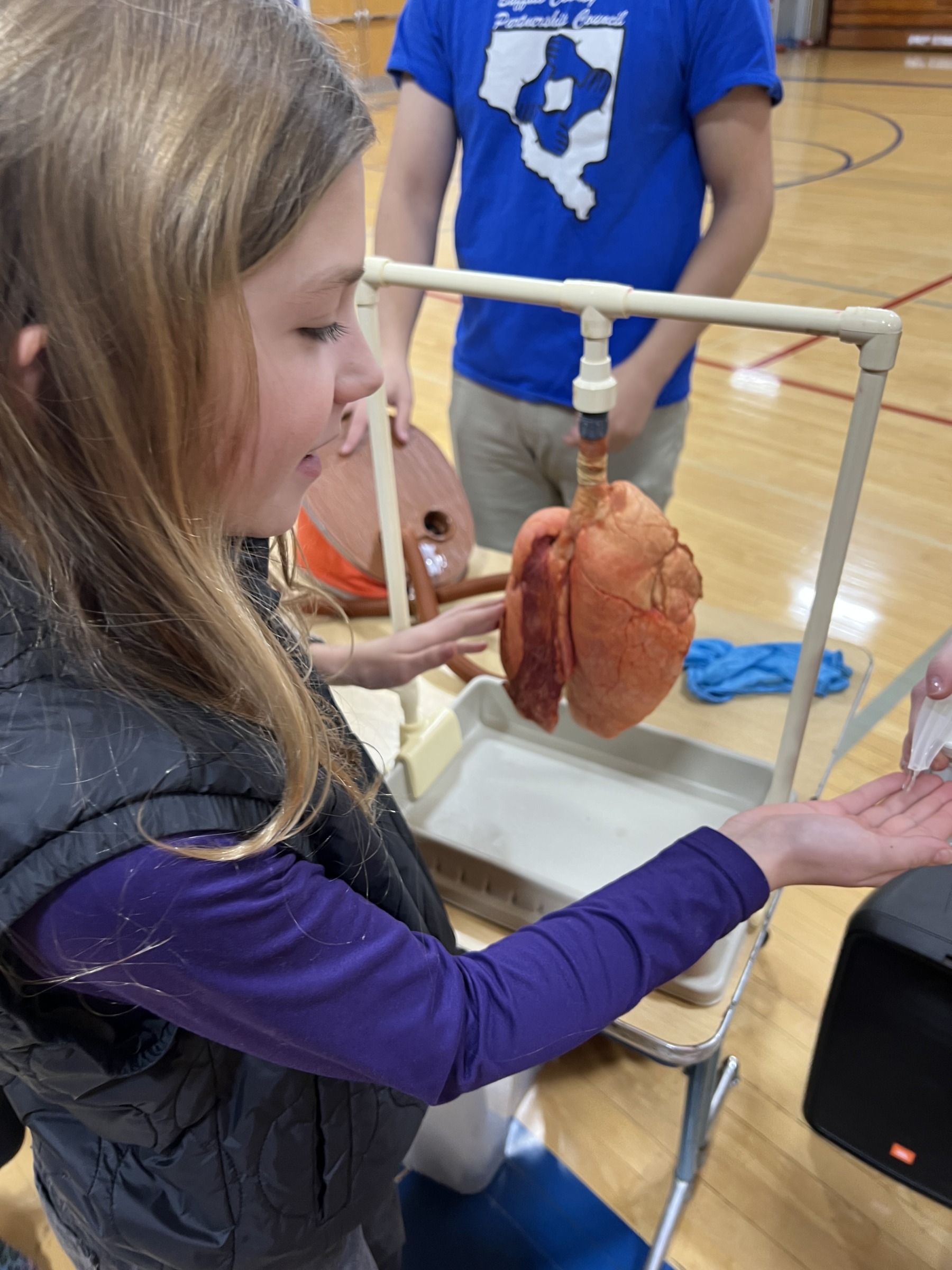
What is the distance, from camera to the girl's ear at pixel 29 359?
1.10ft

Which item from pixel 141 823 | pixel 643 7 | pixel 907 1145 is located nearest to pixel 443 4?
pixel 643 7

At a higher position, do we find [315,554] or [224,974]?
[224,974]

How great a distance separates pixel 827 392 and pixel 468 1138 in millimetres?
2318

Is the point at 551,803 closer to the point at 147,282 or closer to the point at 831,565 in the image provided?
the point at 831,565

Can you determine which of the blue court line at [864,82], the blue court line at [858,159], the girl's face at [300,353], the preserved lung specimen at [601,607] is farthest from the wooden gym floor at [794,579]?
the blue court line at [864,82]

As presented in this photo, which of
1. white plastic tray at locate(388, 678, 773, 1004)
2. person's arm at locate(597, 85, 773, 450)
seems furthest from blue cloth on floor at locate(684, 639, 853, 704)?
person's arm at locate(597, 85, 773, 450)

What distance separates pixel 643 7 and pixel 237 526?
2.59 feet

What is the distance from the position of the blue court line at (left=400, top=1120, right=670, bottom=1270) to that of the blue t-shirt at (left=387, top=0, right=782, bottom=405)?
3.05ft

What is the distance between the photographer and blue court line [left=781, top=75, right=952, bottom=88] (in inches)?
264

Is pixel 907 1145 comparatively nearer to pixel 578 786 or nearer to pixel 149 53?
pixel 578 786

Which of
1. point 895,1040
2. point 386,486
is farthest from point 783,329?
point 895,1040

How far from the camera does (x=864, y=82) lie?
6969mm

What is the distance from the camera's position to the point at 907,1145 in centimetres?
73

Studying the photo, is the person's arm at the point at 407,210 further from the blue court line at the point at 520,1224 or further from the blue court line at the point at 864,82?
the blue court line at the point at 864,82
